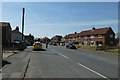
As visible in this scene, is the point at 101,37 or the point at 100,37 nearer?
the point at 101,37

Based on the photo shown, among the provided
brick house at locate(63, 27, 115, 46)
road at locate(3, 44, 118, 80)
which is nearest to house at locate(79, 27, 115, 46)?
brick house at locate(63, 27, 115, 46)

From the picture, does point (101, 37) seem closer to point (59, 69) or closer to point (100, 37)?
point (100, 37)

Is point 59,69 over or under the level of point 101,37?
under

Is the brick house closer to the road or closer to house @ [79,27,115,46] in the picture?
house @ [79,27,115,46]

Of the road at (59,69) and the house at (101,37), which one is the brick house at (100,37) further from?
the road at (59,69)

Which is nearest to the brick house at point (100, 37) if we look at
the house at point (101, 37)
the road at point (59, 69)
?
the house at point (101, 37)

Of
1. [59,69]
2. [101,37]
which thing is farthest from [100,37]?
[59,69]

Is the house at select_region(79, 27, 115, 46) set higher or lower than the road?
higher

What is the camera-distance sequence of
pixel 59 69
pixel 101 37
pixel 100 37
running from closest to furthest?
pixel 59 69 < pixel 101 37 < pixel 100 37

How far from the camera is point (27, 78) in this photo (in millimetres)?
12242

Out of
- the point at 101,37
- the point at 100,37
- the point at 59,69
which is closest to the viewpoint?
the point at 59,69

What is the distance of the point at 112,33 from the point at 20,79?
88.8 meters

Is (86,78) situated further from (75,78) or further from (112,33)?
(112,33)

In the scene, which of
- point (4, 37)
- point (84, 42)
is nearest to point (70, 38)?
point (84, 42)
